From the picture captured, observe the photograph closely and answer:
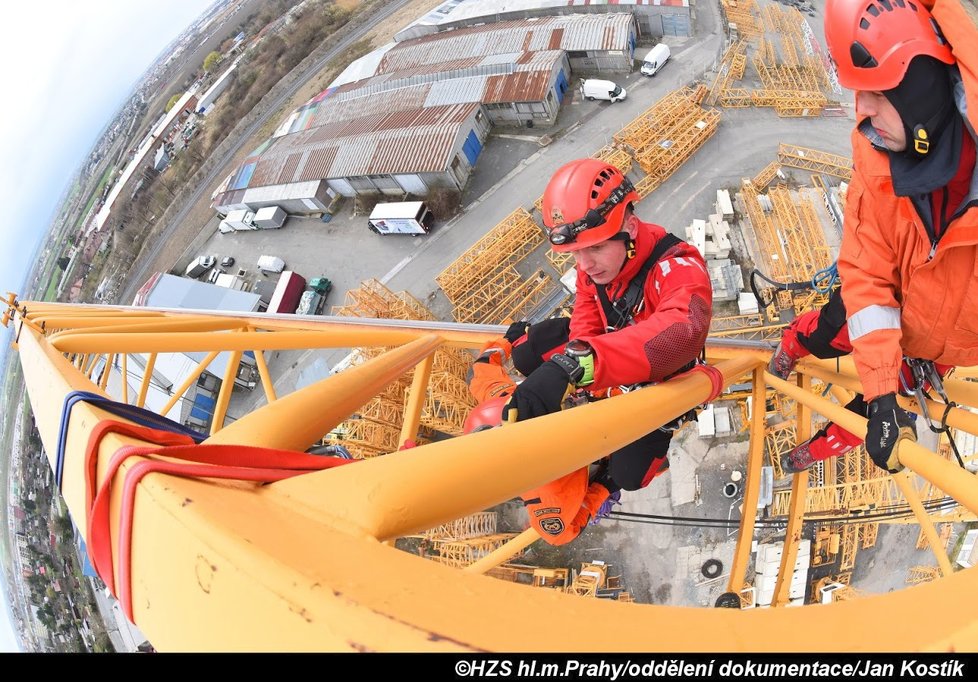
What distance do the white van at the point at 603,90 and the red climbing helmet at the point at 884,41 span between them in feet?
78.0

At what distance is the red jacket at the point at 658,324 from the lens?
12.3 ft

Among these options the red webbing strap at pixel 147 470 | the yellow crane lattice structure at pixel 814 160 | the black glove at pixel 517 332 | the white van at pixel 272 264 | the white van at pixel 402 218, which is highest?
the white van at pixel 272 264

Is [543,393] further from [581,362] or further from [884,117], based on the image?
[884,117]

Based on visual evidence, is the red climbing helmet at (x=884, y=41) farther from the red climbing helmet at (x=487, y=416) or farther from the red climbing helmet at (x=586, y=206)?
the red climbing helmet at (x=487, y=416)

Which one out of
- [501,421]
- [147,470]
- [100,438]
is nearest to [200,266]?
[501,421]

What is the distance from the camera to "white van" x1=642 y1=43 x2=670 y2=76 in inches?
974

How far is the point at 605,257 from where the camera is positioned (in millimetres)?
4871

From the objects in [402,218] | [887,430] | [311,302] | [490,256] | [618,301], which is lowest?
[887,430]

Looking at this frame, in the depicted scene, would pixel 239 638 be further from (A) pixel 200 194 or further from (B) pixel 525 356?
(A) pixel 200 194

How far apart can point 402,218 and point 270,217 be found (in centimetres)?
908

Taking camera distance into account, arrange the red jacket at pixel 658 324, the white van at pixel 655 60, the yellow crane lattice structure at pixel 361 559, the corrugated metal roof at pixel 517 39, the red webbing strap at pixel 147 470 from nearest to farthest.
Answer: the yellow crane lattice structure at pixel 361 559, the red webbing strap at pixel 147 470, the red jacket at pixel 658 324, the white van at pixel 655 60, the corrugated metal roof at pixel 517 39

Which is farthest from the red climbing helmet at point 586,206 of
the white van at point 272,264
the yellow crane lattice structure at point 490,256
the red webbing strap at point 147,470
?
the white van at point 272,264

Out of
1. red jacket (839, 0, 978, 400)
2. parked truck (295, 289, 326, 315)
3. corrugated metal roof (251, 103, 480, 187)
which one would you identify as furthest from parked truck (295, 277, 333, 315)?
red jacket (839, 0, 978, 400)

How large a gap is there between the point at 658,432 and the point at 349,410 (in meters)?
4.16
